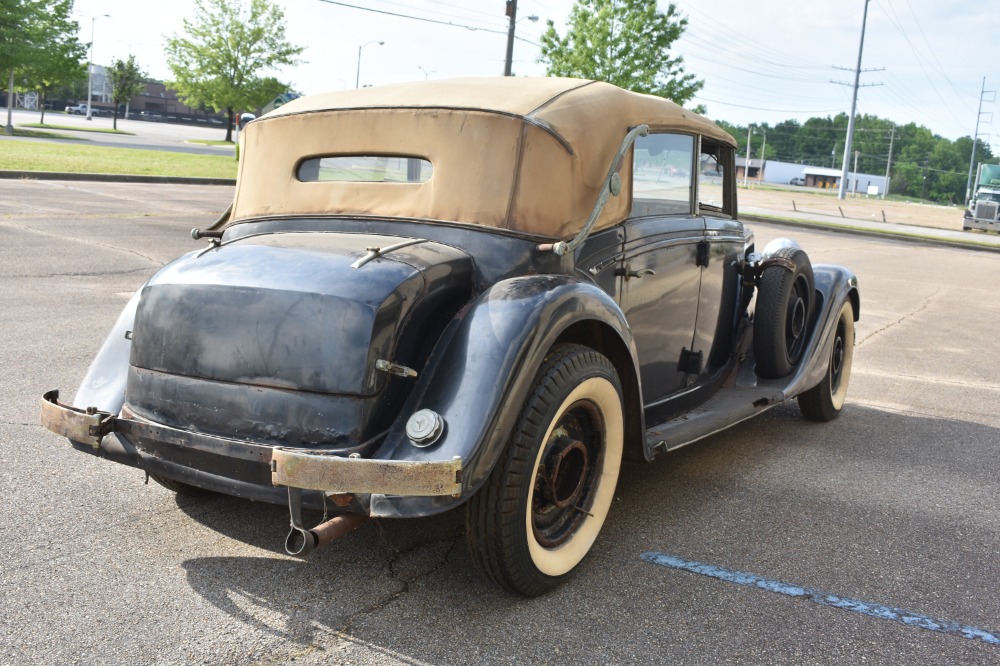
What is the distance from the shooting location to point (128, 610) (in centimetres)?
281

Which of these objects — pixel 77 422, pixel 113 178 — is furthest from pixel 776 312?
pixel 113 178

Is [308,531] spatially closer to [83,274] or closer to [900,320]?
[83,274]

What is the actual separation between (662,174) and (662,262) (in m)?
0.44

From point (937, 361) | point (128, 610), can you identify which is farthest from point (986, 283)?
point (128, 610)

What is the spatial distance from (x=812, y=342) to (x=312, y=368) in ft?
10.8

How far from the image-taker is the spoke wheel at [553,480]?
Result: 9.39 feet

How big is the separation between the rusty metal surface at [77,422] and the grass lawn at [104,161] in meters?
17.8

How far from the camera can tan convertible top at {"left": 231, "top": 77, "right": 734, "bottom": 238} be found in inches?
138

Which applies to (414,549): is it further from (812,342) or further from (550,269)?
(812,342)

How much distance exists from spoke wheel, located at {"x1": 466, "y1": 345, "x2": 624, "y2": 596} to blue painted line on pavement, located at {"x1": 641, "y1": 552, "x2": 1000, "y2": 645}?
1.18 ft

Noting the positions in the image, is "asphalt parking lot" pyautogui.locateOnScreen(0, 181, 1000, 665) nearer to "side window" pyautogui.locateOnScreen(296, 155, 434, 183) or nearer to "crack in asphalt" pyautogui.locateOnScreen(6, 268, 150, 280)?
"side window" pyautogui.locateOnScreen(296, 155, 434, 183)

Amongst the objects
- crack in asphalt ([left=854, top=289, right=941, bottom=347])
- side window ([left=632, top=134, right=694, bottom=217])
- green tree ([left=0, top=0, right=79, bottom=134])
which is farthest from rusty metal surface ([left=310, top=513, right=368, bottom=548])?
green tree ([left=0, top=0, right=79, bottom=134])

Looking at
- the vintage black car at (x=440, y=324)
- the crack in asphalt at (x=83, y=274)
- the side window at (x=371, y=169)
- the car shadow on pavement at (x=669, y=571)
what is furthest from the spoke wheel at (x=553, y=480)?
the crack in asphalt at (x=83, y=274)

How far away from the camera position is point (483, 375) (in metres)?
2.85
